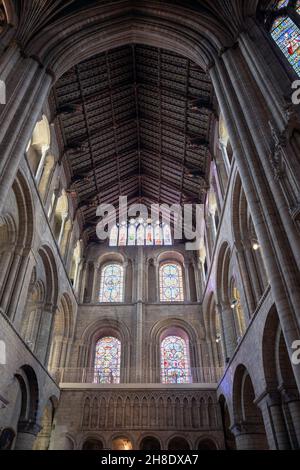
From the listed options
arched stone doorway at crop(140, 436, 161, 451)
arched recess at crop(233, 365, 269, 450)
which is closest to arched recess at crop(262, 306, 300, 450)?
arched recess at crop(233, 365, 269, 450)

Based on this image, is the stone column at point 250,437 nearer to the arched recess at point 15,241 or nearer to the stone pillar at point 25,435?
the stone pillar at point 25,435

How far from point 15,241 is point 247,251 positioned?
835 cm

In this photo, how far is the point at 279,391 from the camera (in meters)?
9.74

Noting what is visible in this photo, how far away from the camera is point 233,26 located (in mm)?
12500

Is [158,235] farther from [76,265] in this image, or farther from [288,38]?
[288,38]

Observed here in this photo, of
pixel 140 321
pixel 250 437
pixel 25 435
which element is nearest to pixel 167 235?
pixel 140 321

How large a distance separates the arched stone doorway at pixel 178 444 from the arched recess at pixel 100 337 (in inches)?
139

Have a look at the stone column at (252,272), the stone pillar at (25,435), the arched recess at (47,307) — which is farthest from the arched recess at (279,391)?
the arched recess at (47,307)

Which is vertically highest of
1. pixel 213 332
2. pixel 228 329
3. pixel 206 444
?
pixel 213 332

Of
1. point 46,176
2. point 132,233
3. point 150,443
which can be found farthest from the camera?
point 132,233

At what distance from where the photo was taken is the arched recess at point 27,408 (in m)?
12.8
